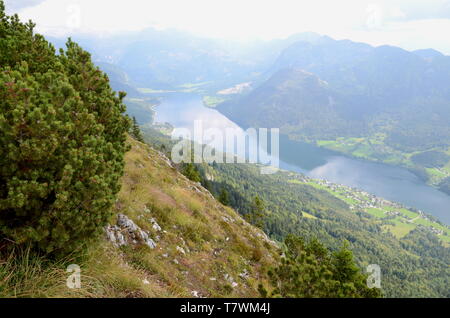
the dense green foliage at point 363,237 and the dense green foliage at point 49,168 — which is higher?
the dense green foliage at point 49,168

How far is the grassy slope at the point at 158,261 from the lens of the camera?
20.8 ft

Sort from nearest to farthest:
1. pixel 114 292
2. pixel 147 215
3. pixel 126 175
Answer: pixel 114 292 < pixel 147 215 < pixel 126 175

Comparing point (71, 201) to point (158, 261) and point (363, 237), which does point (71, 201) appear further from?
point (363, 237)

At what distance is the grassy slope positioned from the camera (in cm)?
633

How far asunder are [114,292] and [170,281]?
3.33 metres

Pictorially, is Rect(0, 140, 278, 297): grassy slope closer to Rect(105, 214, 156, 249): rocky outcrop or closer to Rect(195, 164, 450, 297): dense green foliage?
Rect(105, 214, 156, 249): rocky outcrop

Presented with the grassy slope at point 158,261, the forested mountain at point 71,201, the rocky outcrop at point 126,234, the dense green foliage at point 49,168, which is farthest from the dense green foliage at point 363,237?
the dense green foliage at point 49,168

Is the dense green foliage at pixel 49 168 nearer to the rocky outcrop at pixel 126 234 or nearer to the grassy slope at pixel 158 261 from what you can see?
the grassy slope at pixel 158 261

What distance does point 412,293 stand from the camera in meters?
117

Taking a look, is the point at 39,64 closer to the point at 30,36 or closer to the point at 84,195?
the point at 30,36

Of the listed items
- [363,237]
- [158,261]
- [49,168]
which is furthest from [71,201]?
[363,237]

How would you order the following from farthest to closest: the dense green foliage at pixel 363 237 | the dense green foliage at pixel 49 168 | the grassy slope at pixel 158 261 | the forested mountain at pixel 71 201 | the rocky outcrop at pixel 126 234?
the dense green foliage at pixel 363 237 < the rocky outcrop at pixel 126 234 < the grassy slope at pixel 158 261 < the forested mountain at pixel 71 201 < the dense green foliage at pixel 49 168

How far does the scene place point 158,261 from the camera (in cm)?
1168
